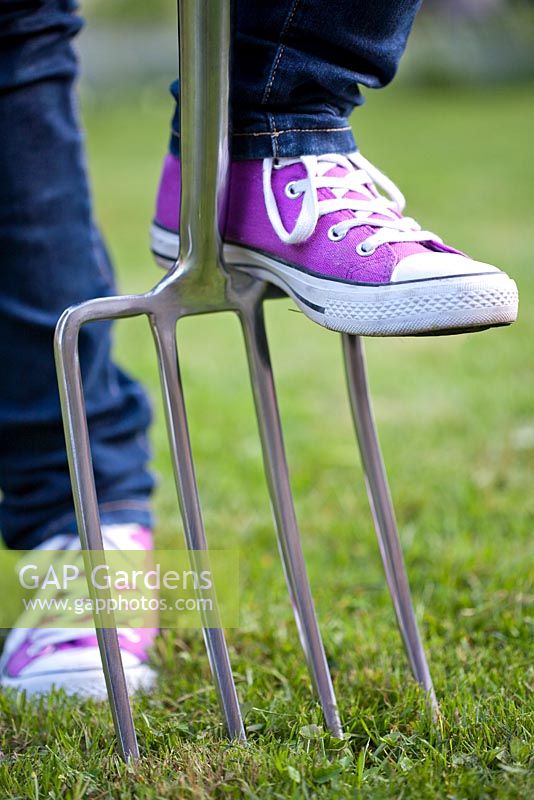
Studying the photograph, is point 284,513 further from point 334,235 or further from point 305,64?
point 305,64

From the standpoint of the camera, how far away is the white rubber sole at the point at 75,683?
122cm

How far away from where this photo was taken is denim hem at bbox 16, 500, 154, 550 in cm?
140

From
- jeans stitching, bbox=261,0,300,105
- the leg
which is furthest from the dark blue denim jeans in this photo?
the leg

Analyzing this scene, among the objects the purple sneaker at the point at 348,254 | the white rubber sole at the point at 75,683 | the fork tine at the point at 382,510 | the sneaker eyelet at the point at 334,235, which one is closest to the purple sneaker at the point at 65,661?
the white rubber sole at the point at 75,683

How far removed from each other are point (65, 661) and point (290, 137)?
2.29 ft

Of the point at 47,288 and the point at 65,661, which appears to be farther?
the point at 47,288

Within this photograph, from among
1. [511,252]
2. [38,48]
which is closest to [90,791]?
[38,48]

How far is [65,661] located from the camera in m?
1.23

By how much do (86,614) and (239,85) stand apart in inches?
27.4

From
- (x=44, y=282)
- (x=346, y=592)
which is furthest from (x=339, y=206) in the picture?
(x=346, y=592)

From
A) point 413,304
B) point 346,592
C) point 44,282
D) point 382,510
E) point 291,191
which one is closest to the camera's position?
point 413,304

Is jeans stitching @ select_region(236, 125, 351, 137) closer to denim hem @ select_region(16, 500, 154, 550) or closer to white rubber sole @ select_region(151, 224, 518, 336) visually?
white rubber sole @ select_region(151, 224, 518, 336)

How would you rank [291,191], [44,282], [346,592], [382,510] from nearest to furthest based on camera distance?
[291,191], [382,510], [44,282], [346,592]

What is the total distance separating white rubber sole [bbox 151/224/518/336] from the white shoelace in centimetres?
5
